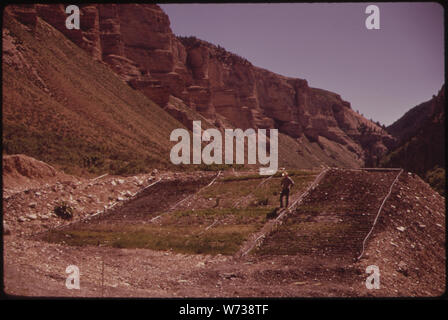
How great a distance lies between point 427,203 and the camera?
539 inches

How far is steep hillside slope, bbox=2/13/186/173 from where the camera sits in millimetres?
26047

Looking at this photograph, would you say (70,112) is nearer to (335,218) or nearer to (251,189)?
(251,189)

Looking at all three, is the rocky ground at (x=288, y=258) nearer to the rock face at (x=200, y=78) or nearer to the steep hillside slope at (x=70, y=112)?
the steep hillside slope at (x=70, y=112)

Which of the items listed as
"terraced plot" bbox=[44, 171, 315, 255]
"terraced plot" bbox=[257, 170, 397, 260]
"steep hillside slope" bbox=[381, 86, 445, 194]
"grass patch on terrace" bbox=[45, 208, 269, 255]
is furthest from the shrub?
"steep hillside slope" bbox=[381, 86, 445, 194]

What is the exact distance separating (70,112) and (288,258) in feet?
95.8

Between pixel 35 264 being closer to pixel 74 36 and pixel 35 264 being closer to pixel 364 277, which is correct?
pixel 364 277

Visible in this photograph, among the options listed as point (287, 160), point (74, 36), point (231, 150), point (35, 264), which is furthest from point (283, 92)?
point (35, 264)

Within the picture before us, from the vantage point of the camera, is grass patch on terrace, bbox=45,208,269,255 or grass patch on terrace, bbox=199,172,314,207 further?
grass patch on terrace, bbox=199,172,314,207

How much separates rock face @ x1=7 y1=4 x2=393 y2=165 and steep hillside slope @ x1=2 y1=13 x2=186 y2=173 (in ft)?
17.4

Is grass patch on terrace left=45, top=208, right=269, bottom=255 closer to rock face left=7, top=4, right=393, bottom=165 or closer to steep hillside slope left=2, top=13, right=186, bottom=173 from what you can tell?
steep hillside slope left=2, top=13, right=186, bottom=173

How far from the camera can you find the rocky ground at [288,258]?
27.2 feet

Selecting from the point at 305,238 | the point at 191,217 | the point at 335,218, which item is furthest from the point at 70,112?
the point at 305,238

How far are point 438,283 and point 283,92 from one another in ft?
379

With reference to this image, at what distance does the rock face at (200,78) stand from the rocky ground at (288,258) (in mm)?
40935
